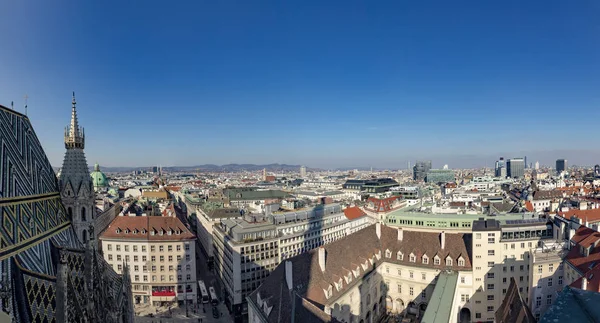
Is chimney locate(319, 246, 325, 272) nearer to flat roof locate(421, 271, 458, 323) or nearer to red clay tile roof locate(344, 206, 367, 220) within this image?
flat roof locate(421, 271, 458, 323)

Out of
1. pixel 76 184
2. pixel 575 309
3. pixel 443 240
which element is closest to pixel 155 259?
pixel 76 184

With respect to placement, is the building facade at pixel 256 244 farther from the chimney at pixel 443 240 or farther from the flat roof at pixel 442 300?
the flat roof at pixel 442 300

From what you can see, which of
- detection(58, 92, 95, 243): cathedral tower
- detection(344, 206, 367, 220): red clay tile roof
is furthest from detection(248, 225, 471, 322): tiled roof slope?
detection(344, 206, 367, 220): red clay tile roof

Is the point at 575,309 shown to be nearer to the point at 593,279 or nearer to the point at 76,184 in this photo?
the point at 593,279

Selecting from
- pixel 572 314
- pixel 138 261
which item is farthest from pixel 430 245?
pixel 138 261

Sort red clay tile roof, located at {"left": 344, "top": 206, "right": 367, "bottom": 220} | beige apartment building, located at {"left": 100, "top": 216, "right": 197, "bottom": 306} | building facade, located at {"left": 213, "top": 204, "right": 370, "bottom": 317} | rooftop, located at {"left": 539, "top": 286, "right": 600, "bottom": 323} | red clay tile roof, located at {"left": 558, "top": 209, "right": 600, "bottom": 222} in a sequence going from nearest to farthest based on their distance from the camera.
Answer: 1. rooftop, located at {"left": 539, "top": 286, "right": 600, "bottom": 323}
2. building facade, located at {"left": 213, "top": 204, "right": 370, "bottom": 317}
3. beige apartment building, located at {"left": 100, "top": 216, "right": 197, "bottom": 306}
4. red clay tile roof, located at {"left": 558, "top": 209, "right": 600, "bottom": 222}
5. red clay tile roof, located at {"left": 344, "top": 206, "right": 367, "bottom": 220}

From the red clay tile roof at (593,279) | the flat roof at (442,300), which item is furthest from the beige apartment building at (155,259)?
the red clay tile roof at (593,279)
